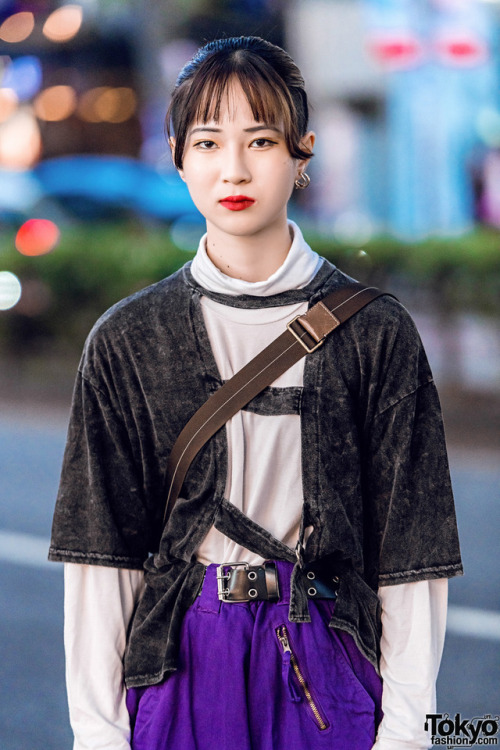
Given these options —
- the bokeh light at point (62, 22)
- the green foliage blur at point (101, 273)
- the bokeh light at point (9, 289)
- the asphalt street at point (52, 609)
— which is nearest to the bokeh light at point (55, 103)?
the bokeh light at point (62, 22)

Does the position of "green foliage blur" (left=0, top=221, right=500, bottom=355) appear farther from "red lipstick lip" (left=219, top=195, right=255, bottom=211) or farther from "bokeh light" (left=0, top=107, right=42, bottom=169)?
"red lipstick lip" (left=219, top=195, right=255, bottom=211)

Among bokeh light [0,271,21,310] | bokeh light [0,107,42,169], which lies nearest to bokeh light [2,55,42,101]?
bokeh light [0,107,42,169]

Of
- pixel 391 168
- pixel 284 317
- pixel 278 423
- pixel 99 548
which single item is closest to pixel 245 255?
pixel 284 317

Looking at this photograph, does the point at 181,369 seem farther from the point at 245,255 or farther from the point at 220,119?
the point at 220,119

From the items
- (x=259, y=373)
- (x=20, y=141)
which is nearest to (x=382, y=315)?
(x=259, y=373)

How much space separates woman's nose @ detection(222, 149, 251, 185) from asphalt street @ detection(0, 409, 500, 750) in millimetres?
3032

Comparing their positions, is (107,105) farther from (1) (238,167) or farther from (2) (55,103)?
(1) (238,167)

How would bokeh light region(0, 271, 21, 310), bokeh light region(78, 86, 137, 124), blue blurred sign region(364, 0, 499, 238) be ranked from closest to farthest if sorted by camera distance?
bokeh light region(0, 271, 21, 310) → blue blurred sign region(364, 0, 499, 238) → bokeh light region(78, 86, 137, 124)

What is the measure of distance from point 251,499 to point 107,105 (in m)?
22.3

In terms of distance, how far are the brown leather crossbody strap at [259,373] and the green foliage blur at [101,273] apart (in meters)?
10.1

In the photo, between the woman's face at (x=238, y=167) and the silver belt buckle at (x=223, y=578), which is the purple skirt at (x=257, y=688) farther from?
the woman's face at (x=238, y=167)

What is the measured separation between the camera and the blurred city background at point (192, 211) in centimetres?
593

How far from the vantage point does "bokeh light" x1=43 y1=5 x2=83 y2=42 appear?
21.8 m

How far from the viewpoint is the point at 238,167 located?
1.94 m
